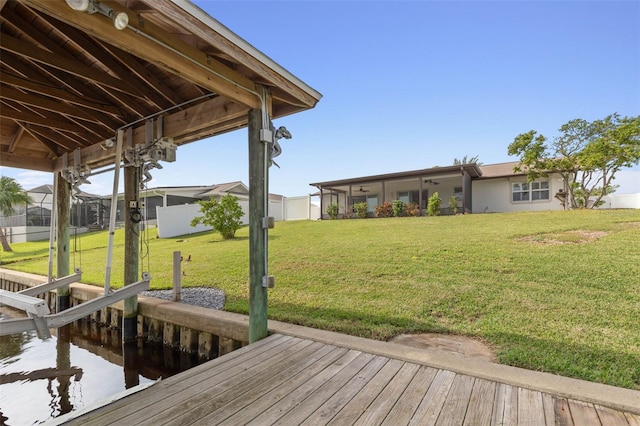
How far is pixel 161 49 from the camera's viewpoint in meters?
2.29

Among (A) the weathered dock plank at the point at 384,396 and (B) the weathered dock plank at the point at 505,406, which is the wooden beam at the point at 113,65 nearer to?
(A) the weathered dock plank at the point at 384,396

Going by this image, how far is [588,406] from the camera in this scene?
192 cm

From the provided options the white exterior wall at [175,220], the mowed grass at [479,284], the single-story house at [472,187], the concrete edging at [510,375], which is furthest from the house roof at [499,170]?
the concrete edging at [510,375]

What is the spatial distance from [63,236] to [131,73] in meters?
4.20

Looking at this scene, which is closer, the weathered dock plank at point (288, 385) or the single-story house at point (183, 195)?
the weathered dock plank at point (288, 385)

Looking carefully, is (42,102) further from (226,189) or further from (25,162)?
(226,189)

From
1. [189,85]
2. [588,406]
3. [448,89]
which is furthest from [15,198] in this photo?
[588,406]

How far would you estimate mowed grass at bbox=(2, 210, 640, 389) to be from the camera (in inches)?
122

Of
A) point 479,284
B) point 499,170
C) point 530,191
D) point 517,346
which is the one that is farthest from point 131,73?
point 499,170

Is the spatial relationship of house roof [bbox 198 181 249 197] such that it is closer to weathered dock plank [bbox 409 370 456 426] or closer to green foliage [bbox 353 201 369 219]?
green foliage [bbox 353 201 369 219]

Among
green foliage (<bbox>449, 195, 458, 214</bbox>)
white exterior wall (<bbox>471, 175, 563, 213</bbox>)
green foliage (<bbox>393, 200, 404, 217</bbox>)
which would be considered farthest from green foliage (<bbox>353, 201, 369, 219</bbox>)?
white exterior wall (<bbox>471, 175, 563, 213</bbox>)

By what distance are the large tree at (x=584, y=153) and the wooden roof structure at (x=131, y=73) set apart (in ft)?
47.6

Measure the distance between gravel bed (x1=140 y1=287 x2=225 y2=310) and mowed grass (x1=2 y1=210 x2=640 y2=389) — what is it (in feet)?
0.74

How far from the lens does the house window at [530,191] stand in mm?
15023
